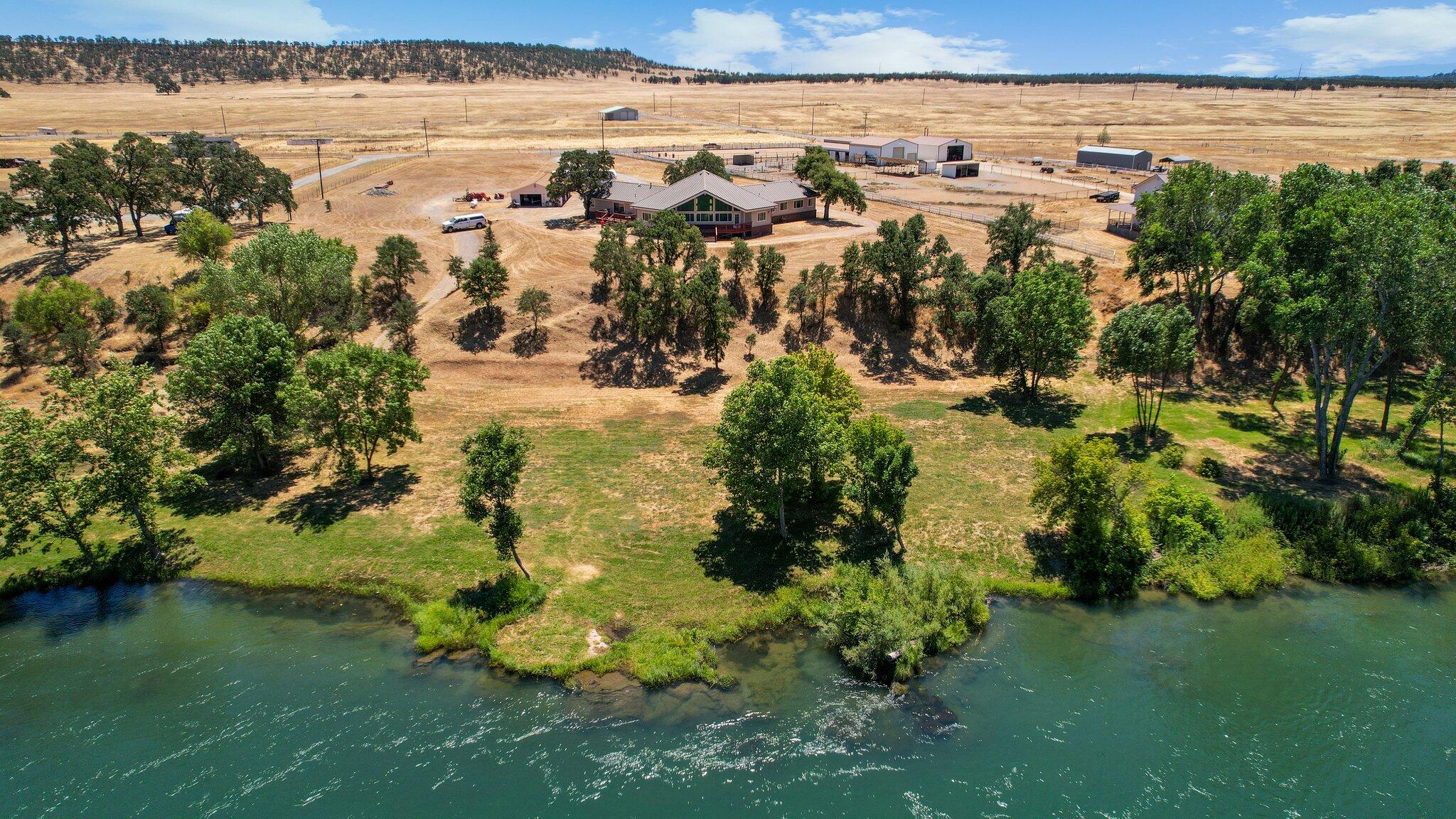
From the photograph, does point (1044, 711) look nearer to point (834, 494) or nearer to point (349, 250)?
point (834, 494)

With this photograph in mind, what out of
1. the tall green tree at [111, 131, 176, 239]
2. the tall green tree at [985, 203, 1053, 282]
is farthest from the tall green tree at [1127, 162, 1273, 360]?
the tall green tree at [111, 131, 176, 239]

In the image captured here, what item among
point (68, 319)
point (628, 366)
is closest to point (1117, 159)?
point (628, 366)

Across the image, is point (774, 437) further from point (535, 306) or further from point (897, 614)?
point (535, 306)

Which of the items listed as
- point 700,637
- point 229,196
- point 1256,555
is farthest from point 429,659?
point 229,196

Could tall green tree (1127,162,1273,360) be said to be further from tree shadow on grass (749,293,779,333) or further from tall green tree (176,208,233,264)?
tall green tree (176,208,233,264)

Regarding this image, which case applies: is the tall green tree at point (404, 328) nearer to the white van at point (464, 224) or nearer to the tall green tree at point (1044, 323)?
the white van at point (464, 224)
